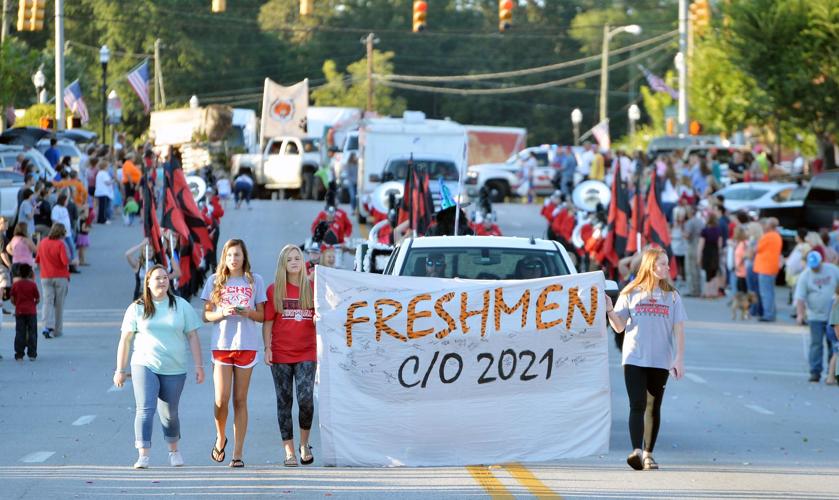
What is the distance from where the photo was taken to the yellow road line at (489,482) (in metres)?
10.5

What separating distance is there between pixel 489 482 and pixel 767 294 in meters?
17.6

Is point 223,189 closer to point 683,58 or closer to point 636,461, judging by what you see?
point 683,58

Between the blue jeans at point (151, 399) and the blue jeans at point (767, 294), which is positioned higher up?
the blue jeans at point (151, 399)

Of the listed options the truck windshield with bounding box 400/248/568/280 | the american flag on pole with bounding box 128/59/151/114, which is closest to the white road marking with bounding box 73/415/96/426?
the truck windshield with bounding box 400/248/568/280

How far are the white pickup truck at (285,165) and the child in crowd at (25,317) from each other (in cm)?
3184

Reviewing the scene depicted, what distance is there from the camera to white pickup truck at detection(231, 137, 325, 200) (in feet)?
172

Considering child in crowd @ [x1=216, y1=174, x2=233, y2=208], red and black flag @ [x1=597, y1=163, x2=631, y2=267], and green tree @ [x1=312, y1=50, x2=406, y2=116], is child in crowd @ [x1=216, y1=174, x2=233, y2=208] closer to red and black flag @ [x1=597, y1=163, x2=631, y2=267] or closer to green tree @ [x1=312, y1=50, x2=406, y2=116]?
red and black flag @ [x1=597, y1=163, x2=631, y2=267]

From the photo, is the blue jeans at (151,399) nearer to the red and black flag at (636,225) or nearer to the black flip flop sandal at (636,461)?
the black flip flop sandal at (636,461)

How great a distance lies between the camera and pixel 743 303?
92.9 ft

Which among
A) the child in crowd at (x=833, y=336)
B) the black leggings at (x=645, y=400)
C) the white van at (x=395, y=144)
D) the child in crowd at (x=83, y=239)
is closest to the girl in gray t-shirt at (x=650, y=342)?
the black leggings at (x=645, y=400)

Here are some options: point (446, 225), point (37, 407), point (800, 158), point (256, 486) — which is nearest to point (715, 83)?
point (800, 158)

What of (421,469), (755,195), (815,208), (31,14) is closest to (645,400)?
(421,469)

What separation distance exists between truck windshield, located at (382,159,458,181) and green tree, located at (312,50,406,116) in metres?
51.2

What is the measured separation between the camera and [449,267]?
46.7ft
